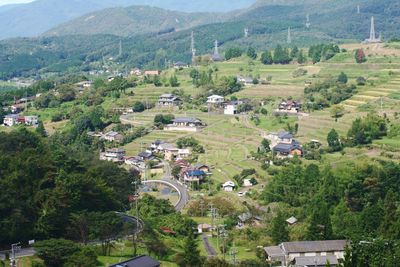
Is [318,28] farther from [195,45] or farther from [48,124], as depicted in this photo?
[48,124]

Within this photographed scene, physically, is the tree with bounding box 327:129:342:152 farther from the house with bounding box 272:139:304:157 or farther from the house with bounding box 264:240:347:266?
the house with bounding box 264:240:347:266

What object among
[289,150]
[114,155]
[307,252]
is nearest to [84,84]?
[114,155]

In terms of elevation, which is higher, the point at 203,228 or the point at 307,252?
the point at 307,252

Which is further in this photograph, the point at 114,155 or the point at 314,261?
the point at 114,155

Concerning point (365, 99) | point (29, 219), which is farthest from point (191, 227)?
point (365, 99)

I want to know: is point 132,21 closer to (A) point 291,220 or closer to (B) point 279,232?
(A) point 291,220

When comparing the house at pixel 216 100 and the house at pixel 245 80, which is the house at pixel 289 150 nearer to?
the house at pixel 216 100
